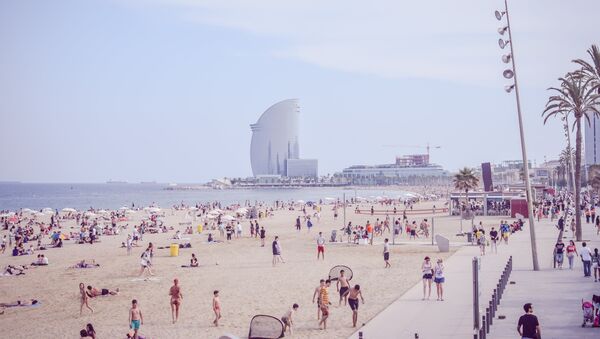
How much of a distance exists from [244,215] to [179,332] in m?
48.8

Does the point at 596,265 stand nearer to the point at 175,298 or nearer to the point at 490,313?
the point at 490,313

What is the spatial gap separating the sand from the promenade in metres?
0.80

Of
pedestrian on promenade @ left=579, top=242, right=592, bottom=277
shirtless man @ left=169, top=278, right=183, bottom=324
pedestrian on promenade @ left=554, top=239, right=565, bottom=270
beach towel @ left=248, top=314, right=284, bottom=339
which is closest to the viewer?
beach towel @ left=248, top=314, right=284, bottom=339

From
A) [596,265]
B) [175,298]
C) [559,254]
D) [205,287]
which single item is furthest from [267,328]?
[559,254]

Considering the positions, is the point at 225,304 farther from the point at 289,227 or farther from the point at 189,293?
the point at 289,227

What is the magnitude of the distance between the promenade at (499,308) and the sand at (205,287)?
0.80 meters

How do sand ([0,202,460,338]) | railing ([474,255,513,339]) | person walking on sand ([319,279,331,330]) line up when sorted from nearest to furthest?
1. railing ([474,255,513,339])
2. person walking on sand ([319,279,331,330])
3. sand ([0,202,460,338])

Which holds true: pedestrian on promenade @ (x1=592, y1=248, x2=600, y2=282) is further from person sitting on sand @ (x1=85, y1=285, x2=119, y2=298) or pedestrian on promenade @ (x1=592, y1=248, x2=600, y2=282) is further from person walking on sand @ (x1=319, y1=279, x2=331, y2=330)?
person sitting on sand @ (x1=85, y1=285, x2=119, y2=298)

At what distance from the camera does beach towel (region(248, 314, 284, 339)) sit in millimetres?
12281

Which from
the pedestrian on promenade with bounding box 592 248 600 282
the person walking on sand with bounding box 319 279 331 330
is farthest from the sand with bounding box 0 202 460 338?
the pedestrian on promenade with bounding box 592 248 600 282

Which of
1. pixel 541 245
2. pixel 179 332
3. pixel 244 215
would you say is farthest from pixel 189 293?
pixel 244 215

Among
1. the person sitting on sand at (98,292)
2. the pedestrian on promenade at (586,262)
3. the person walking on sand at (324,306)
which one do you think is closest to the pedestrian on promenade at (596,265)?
the pedestrian on promenade at (586,262)

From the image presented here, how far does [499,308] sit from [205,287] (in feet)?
31.4

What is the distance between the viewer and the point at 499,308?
14250mm
